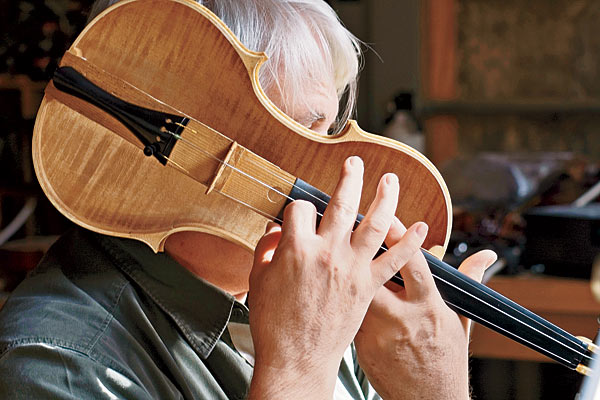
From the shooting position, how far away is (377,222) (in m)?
0.78

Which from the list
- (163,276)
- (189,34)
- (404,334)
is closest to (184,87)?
(189,34)

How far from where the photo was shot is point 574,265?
2301 millimetres

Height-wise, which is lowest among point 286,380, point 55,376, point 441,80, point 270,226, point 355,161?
point 55,376

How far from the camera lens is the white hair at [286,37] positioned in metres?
0.95

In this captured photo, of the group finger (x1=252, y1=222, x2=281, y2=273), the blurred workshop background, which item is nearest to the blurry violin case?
the blurred workshop background

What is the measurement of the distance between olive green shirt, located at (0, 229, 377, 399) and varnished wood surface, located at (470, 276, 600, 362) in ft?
4.81

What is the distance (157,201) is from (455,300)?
1.22 ft

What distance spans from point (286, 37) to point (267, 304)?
0.38 meters

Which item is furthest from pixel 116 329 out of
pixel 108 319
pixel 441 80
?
pixel 441 80

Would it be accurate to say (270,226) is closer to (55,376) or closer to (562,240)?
(55,376)

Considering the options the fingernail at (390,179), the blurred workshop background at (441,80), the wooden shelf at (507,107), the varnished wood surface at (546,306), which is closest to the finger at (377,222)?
the fingernail at (390,179)

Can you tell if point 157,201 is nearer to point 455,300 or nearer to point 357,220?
point 357,220

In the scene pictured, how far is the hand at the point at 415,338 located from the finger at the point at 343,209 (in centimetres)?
8

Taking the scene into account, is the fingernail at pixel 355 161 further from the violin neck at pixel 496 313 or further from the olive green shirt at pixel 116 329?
the olive green shirt at pixel 116 329
